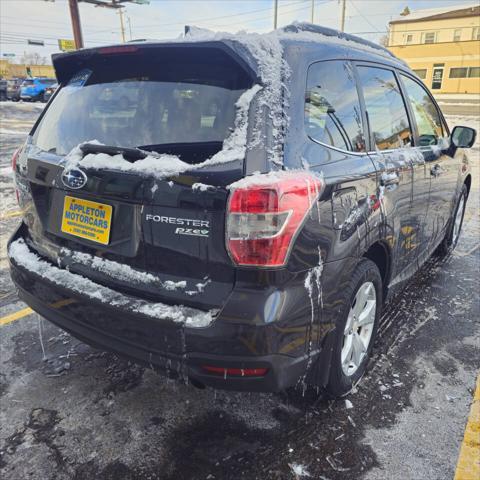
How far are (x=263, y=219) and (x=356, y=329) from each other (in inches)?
46.4

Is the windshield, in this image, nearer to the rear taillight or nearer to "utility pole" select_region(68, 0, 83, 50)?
the rear taillight

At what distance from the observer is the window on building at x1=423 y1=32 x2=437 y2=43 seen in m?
49.9

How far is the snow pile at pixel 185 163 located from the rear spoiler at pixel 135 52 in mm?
120

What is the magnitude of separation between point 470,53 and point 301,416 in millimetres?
50628

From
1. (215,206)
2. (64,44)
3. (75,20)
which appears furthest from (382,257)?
(64,44)

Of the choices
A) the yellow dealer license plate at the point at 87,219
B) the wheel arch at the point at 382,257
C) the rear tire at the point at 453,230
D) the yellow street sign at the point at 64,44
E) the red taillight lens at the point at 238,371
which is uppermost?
the yellow street sign at the point at 64,44

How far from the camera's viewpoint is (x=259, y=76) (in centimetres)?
180

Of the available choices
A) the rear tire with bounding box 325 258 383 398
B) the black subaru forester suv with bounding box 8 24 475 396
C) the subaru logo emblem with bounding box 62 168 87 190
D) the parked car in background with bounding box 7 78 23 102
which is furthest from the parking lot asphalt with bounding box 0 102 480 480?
the parked car in background with bounding box 7 78 23 102

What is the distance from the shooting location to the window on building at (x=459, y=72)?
43938 mm

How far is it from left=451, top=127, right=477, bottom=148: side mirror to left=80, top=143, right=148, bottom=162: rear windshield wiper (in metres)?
3.06

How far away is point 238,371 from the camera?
5.84 ft

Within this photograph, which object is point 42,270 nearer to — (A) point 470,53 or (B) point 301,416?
(B) point 301,416

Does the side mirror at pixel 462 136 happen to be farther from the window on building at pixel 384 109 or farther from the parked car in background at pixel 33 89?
the parked car in background at pixel 33 89

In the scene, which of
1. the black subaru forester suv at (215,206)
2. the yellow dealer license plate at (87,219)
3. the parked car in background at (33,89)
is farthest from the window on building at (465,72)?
the yellow dealer license plate at (87,219)
